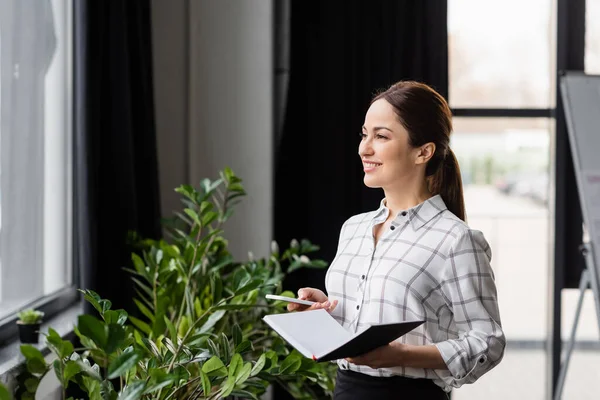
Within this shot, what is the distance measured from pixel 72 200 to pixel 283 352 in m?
1.01

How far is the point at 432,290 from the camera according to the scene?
58.8 inches

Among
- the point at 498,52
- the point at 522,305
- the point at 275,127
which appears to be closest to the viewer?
the point at 275,127

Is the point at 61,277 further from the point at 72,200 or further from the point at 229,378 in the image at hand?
the point at 229,378

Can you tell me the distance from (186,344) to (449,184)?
2.23 ft

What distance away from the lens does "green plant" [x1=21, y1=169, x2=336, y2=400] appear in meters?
1.19

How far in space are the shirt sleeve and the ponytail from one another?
0.16 meters

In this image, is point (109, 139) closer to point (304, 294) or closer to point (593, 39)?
point (304, 294)

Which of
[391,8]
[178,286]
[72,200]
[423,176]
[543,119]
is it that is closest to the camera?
[423,176]

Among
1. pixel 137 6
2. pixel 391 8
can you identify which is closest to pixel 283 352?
pixel 137 6

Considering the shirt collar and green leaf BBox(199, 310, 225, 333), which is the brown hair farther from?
green leaf BBox(199, 310, 225, 333)

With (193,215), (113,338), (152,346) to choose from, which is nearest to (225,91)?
(193,215)

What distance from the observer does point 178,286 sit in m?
2.24

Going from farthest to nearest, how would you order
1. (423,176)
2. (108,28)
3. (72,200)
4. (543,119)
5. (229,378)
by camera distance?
(543,119)
(72,200)
(108,28)
(423,176)
(229,378)

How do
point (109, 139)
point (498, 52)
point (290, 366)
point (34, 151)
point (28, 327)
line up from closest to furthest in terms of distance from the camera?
point (290, 366)
point (28, 327)
point (34, 151)
point (109, 139)
point (498, 52)
